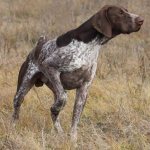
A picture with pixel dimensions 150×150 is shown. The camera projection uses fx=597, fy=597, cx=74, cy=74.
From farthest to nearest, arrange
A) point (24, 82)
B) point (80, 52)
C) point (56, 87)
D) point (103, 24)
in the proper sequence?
point (24, 82) < point (56, 87) < point (80, 52) < point (103, 24)

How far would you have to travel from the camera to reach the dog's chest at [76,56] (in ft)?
21.0

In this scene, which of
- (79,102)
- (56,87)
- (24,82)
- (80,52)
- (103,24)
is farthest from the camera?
(24,82)

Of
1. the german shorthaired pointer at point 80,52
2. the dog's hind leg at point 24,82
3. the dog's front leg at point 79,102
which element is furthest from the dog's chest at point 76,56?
the dog's hind leg at point 24,82

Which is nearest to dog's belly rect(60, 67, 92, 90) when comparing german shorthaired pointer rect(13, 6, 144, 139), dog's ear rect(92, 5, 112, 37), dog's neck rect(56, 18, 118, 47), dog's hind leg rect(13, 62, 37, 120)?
german shorthaired pointer rect(13, 6, 144, 139)

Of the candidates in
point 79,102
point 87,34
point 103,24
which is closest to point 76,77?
point 79,102

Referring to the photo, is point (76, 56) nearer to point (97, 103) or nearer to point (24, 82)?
point (24, 82)

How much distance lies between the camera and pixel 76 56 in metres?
6.42

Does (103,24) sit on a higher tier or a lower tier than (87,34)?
higher

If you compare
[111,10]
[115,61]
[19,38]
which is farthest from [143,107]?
[19,38]

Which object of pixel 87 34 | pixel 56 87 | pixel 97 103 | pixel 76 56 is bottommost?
pixel 97 103

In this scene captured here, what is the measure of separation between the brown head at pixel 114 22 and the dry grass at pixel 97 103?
3.50 feet

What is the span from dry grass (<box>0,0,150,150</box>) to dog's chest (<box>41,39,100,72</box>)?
699 mm

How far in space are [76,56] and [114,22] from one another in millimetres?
546

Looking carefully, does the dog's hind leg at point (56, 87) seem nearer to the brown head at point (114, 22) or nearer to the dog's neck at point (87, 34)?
the dog's neck at point (87, 34)
